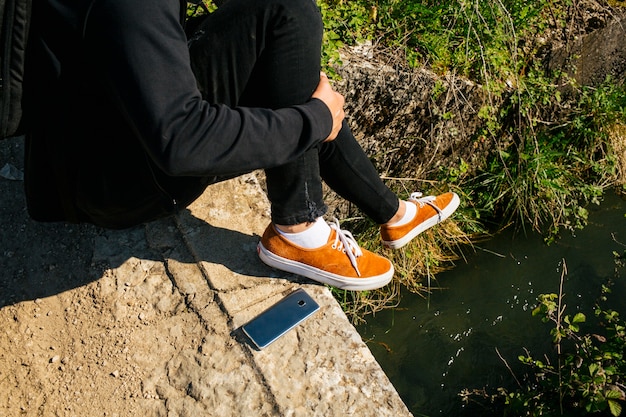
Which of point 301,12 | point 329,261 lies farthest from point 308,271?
point 301,12

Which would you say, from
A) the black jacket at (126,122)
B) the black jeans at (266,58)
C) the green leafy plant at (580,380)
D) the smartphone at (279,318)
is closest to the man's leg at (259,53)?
the black jeans at (266,58)

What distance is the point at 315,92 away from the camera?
177 centimetres

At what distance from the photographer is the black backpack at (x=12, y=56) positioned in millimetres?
1280

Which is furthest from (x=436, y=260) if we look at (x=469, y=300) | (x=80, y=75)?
(x=80, y=75)

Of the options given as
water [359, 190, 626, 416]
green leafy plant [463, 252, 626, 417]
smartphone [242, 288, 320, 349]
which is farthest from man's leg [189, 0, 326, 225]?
water [359, 190, 626, 416]

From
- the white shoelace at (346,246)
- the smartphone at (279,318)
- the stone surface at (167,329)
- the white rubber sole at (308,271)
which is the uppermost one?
the white shoelace at (346,246)

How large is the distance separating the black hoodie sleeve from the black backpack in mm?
140

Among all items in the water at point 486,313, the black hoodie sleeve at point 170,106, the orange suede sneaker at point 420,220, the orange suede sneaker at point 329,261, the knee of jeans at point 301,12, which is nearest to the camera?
the black hoodie sleeve at point 170,106

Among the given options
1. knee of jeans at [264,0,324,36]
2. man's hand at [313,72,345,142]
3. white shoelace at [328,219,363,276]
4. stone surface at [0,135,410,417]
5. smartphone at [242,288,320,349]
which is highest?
knee of jeans at [264,0,324,36]

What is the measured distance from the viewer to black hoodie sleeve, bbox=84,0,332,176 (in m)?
1.27

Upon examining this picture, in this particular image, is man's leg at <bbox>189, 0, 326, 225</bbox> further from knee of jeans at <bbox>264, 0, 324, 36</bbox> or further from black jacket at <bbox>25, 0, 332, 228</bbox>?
black jacket at <bbox>25, 0, 332, 228</bbox>

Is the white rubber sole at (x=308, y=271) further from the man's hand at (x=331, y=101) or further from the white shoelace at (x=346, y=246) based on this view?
the man's hand at (x=331, y=101)

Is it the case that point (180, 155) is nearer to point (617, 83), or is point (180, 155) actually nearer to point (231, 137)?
point (231, 137)

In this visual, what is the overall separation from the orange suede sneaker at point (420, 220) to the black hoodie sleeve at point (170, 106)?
94 cm
